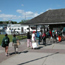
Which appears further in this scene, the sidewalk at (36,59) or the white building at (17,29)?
the white building at (17,29)

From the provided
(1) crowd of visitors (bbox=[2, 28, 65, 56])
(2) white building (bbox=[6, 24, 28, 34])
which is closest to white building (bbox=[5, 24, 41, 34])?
(2) white building (bbox=[6, 24, 28, 34])

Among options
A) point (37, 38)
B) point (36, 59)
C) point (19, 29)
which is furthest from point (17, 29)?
point (36, 59)

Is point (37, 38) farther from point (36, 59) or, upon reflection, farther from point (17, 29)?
point (17, 29)

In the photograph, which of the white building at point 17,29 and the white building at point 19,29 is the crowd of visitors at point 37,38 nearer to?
the white building at point 19,29

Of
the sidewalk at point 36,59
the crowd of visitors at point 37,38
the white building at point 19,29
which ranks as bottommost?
the sidewalk at point 36,59

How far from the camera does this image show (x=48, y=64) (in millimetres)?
5930

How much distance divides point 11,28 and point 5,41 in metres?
29.2

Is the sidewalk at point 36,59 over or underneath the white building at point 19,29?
underneath

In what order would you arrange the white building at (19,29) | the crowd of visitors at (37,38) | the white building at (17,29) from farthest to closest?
the white building at (17,29) < the white building at (19,29) < the crowd of visitors at (37,38)

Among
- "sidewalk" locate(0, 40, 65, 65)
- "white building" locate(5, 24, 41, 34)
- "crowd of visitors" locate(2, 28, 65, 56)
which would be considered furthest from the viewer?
"white building" locate(5, 24, 41, 34)

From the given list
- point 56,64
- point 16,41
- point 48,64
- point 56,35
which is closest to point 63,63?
point 56,64

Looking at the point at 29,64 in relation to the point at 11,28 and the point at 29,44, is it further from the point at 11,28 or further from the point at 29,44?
the point at 11,28

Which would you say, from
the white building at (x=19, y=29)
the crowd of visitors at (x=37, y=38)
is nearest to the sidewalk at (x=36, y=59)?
the crowd of visitors at (x=37, y=38)

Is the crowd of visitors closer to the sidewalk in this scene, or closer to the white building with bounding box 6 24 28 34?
the sidewalk
